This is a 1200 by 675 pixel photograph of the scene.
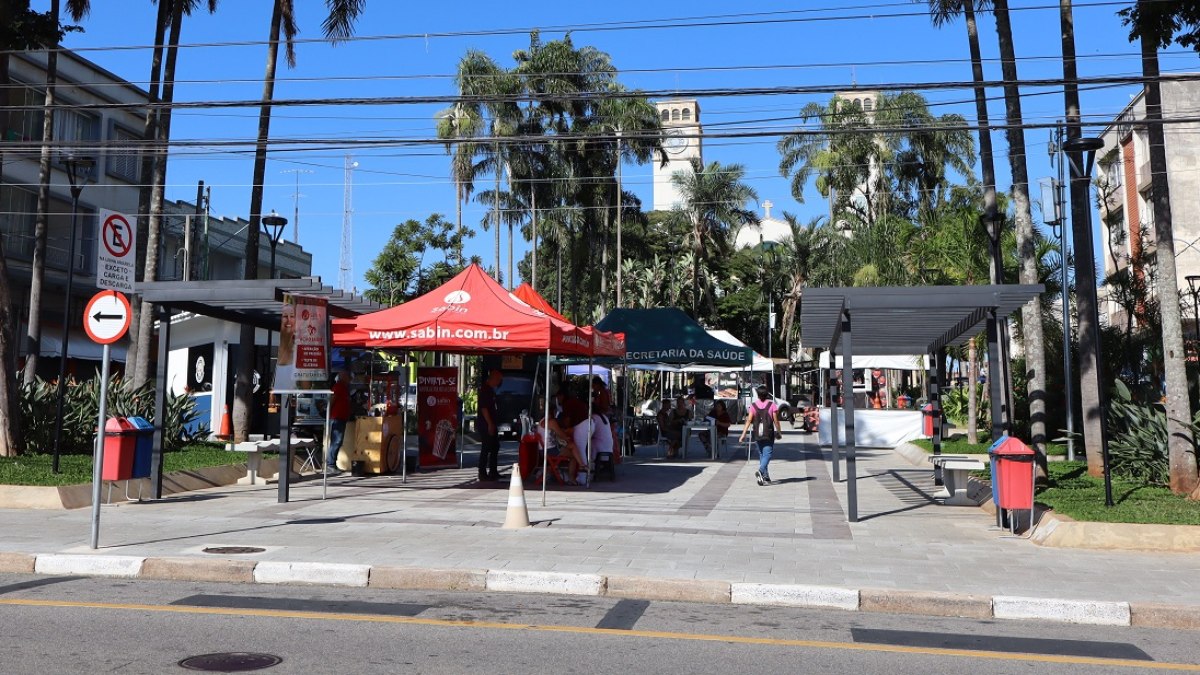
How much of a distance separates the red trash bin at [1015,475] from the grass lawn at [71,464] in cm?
1182

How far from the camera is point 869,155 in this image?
160 feet

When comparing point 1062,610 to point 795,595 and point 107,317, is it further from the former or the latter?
point 107,317

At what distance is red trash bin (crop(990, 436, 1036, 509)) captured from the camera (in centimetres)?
1132

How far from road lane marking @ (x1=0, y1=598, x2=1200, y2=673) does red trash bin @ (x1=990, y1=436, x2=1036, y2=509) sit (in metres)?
5.04

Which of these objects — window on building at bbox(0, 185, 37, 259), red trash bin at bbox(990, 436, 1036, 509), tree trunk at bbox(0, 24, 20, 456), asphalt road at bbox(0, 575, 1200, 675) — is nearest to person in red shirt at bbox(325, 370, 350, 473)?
tree trunk at bbox(0, 24, 20, 456)

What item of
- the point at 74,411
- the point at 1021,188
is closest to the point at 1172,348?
the point at 1021,188

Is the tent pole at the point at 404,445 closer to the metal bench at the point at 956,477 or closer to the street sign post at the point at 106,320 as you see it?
the street sign post at the point at 106,320

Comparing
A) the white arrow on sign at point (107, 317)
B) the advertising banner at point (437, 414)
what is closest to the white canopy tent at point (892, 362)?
A: the advertising banner at point (437, 414)

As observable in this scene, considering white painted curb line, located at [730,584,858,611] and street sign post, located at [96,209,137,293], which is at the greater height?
street sign post, located at [96,209,137,293]

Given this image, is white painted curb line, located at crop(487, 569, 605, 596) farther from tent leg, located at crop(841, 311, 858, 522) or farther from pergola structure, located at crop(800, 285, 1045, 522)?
tent leg, located at crop(841, 311, 858, 522)

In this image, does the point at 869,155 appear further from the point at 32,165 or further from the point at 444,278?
the point at 32,165

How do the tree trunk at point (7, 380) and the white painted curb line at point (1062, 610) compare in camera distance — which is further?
the tree trunk at point (7, 380)

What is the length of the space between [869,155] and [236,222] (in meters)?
31.7

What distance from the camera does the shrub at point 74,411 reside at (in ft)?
58.1
